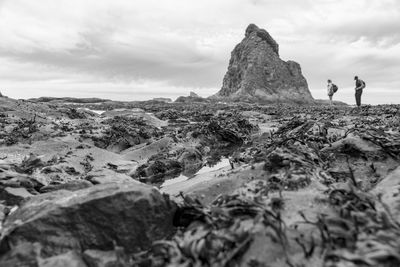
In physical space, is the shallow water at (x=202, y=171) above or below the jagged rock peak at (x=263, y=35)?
below

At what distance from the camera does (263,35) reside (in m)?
94.2

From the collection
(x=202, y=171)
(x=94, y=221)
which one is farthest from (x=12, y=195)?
(x=202, y=171)

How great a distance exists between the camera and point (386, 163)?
5.69 m

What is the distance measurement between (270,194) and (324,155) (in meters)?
2.51

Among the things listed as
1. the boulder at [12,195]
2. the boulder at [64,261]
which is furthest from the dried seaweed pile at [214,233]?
the boulder at [12,195]

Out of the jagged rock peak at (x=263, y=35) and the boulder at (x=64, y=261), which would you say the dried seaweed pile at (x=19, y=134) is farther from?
the jagged rock peak at (x=263, y=35)

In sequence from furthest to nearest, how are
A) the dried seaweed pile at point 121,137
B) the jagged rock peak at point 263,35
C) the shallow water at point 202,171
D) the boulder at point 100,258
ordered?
→ the jagged rock peak at point 263,35, the dried seaweed pile at point 121,137, the shallow water at point 202,171, the boulder at point 100,258

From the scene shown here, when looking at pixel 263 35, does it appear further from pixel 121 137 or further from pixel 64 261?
pixel 64 261

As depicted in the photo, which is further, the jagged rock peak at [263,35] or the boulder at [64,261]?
the jagged rock peak at [263,35]

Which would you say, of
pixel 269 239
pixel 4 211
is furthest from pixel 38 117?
pixel 269 239

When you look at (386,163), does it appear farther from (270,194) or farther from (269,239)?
(269,239)

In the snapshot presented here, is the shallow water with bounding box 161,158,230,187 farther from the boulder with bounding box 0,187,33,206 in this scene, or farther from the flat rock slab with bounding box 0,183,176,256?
the flat rock slab with bounding box 0,183,176,256

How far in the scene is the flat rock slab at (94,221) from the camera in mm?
3412

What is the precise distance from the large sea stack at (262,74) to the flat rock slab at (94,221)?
2980 inches
